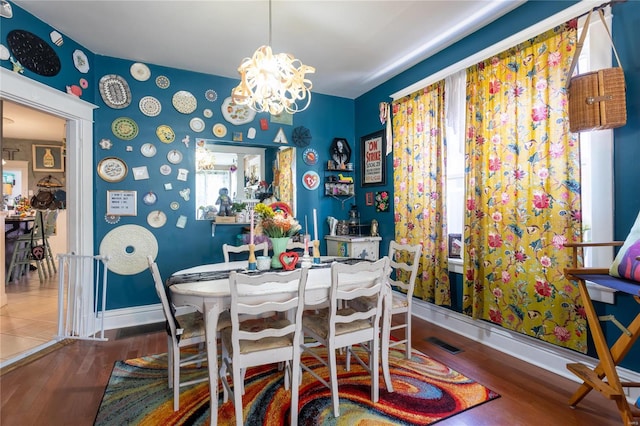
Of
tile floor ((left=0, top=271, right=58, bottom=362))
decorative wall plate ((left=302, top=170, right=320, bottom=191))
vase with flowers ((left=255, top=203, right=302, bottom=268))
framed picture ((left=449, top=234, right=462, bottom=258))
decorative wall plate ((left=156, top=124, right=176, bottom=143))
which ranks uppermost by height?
decorative wall plate ((left=156, top=124, right=176, bottom=143))

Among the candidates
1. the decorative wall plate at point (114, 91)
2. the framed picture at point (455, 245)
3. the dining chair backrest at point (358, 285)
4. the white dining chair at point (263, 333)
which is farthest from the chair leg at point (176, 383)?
the decorative wall plate at point (114, 91)

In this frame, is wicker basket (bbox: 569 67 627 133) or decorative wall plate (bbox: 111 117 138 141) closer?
wicker basket (bbox: 569 67 627 133)

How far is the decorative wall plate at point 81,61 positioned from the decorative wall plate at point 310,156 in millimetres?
2342

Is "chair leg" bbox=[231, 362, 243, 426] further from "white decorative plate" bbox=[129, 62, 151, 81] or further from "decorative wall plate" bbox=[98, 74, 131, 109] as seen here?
"white decorative plate" bbox=[129, 62, 151, 81]

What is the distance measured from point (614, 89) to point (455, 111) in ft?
4.05

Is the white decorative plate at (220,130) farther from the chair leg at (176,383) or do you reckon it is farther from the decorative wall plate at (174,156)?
the chair leg at (176,383)

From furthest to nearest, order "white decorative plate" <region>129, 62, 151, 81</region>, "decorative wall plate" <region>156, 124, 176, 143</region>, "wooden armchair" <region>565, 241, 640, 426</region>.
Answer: "decorative wall plate" <region>156, 124, 176, 143</region>, "white decorative plate" <region>129, 62, 151, 81</region>, "wooden armchair" <region>565, 241, 640, 426</region>

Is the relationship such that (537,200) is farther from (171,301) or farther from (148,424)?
(148,424)

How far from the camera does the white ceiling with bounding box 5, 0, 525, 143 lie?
2.36 metres

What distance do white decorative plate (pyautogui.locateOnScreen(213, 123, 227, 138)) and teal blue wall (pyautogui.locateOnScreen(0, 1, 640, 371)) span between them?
60mm

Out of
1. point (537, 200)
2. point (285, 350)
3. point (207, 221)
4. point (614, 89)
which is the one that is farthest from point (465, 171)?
point (207, 221)

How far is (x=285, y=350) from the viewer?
1707 millimetres

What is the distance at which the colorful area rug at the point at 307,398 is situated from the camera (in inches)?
68.7

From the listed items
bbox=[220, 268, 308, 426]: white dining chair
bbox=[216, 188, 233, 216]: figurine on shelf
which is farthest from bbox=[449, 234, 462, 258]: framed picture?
bbox=[216, 188, 233, 216]: figurine on shelf
